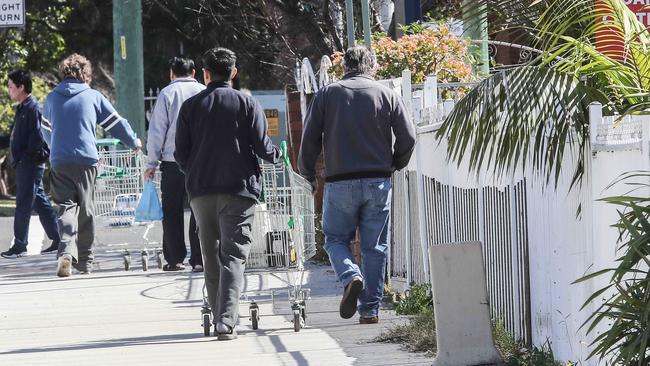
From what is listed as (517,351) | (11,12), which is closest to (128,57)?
(11,12)

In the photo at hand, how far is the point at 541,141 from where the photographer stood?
6066mm

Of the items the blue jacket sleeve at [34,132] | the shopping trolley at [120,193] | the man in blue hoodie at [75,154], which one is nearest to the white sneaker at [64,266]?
the man in blue hoodie at [75,154]

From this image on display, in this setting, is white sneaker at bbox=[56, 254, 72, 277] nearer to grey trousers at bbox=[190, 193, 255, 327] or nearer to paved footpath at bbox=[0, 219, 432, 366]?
paved footpath at bbox=[0, 219, 432, 366]

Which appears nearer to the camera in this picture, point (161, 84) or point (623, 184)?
point (623, 184)

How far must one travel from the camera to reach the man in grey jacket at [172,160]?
12.1m

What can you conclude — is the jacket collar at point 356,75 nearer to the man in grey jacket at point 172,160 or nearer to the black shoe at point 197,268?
the man in grey jacket at point 172,160

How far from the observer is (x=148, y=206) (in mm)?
12047

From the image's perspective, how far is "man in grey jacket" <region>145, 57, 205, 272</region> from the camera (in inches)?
475

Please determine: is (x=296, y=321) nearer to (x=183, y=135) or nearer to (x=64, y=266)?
(x=183, y=135)

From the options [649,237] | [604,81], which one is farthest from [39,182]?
[649,237]

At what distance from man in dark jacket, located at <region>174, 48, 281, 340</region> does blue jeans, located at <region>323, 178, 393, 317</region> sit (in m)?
0.52

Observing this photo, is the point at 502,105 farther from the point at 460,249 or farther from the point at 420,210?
the point at 420,210

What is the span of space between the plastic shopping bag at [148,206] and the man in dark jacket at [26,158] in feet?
8.62

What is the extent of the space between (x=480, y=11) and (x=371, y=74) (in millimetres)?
3106
